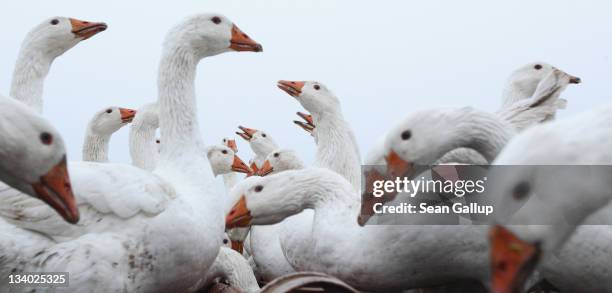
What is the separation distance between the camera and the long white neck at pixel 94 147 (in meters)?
7.28

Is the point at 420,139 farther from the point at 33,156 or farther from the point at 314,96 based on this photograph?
the point at 314,96

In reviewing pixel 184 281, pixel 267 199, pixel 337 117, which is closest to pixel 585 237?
pixel 267 199

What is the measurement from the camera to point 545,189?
6.68 feet

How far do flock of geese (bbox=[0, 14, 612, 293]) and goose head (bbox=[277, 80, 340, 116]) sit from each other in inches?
62.5

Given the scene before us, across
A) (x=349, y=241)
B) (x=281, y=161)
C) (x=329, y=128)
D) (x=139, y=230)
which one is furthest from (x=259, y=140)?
(x=139, y=230)

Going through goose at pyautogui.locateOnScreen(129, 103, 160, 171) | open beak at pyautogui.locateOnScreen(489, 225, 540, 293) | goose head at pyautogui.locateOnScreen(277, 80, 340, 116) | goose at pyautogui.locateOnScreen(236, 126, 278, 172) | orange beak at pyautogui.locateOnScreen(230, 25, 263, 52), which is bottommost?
goose at pyautogui.locateOnScreen(236, 126, 278, 172)

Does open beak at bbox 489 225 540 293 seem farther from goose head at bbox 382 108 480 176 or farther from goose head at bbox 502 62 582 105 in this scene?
goose head at bbox 502 62 582 105

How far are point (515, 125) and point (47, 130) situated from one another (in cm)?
267

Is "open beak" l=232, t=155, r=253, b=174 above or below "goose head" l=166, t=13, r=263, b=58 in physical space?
below

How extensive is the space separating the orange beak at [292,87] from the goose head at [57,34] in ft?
5.55

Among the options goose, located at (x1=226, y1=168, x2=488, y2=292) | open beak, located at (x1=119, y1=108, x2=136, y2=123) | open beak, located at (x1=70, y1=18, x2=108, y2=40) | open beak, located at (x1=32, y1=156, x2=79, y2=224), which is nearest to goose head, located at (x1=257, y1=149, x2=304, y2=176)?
open beak, located at (x1=119, y1=108, x2=136, y2=123)

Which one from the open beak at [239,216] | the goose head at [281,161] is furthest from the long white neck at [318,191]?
the goose head at [281,161]

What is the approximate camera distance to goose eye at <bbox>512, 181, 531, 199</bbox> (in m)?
1.96

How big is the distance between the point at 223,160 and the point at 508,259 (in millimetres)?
6315
